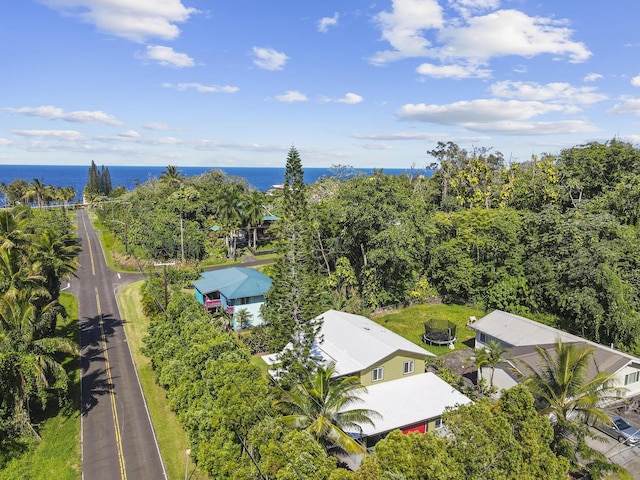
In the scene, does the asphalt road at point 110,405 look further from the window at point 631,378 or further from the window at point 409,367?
the window at point 631,378

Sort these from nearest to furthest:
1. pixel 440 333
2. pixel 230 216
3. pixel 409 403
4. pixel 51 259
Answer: pixel 409 403, pixel 51 259, pixel 440 333, pixel 230 216

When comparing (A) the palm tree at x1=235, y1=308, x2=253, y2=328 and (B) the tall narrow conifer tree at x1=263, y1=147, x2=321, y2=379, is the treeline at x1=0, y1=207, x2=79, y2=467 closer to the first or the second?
(B) the tall narrow conifer tree at x1=263, y1=147, x2=321, y2=379

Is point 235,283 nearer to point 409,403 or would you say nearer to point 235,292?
point 235,292

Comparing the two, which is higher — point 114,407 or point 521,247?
point 521,247

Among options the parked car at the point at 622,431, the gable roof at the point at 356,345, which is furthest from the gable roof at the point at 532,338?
the gable roof at the point at 356,345

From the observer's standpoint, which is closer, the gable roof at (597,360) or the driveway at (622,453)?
the driveway at (622,453)

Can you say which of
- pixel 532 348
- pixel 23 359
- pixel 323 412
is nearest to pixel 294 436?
pixel 323 412
